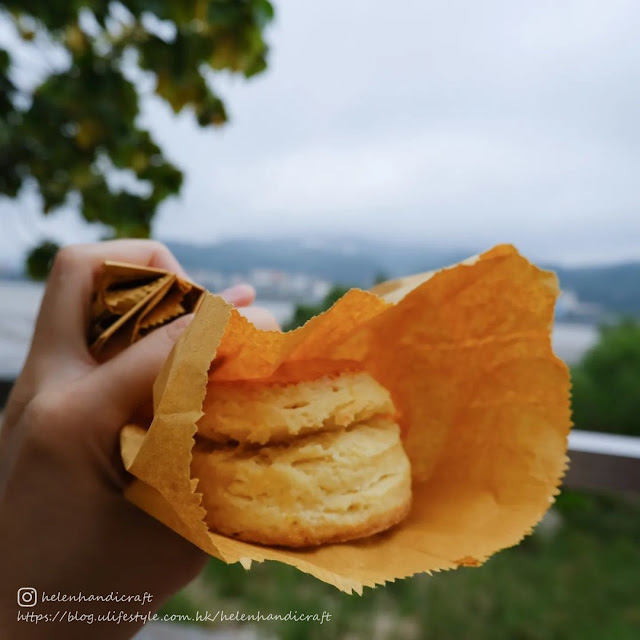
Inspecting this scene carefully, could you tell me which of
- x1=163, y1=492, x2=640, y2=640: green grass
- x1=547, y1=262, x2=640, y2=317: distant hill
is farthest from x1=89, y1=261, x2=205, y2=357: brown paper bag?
x1=547, y1=262, x2=640, y2=317: distant hill

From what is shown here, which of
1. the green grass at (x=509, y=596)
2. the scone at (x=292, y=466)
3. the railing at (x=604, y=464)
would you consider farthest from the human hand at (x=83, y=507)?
the green grass at (x=509, y=596)

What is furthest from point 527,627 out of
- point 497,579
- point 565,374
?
point 565,374

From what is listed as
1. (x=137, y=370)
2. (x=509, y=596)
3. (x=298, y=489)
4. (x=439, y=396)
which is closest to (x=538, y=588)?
(x=509, y=596)

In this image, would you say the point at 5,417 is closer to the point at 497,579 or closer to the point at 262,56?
the point at 262,56

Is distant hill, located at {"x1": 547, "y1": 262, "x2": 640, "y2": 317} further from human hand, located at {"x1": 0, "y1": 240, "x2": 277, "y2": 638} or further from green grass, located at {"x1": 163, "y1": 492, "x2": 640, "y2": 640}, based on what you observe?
human hand, located at {"x1": 0, "y1": 240, "x2": 277, "y2": 638}

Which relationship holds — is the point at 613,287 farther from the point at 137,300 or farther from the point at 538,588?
the point at 137,300

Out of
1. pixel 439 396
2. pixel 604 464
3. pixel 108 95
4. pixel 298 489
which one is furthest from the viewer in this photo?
pixel 108 95

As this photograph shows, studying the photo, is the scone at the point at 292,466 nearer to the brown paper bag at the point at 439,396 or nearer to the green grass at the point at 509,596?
the brown paper bag at the point at 439,396
